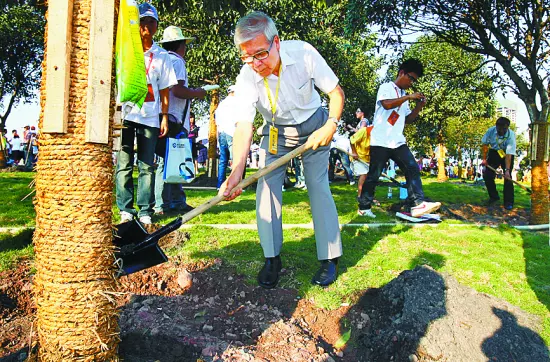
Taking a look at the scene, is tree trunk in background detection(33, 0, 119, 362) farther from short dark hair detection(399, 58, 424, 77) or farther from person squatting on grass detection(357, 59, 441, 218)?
short dark hair detection(399, 58, 424, 77)

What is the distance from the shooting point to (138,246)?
2.72 meters

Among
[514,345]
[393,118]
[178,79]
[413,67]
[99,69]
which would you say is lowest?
[514,345]

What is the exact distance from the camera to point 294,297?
348cm

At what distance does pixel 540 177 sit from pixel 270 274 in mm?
5785

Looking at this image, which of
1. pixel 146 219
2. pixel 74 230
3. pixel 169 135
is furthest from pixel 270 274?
pixel 169 135

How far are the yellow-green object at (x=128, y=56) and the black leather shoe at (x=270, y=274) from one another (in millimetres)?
2008

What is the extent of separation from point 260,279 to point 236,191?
3.06 ft

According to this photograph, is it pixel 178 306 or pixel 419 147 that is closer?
pixel 178 306

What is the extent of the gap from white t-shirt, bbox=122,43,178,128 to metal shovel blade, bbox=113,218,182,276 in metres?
2.11

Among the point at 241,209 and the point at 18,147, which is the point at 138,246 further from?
the point at 18,147

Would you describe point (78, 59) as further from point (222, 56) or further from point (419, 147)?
point (419, 147)

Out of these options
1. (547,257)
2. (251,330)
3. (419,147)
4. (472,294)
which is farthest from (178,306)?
(419,147)

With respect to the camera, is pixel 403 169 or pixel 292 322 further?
pixel 403 169

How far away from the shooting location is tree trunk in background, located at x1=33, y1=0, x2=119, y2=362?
1.83 metres
